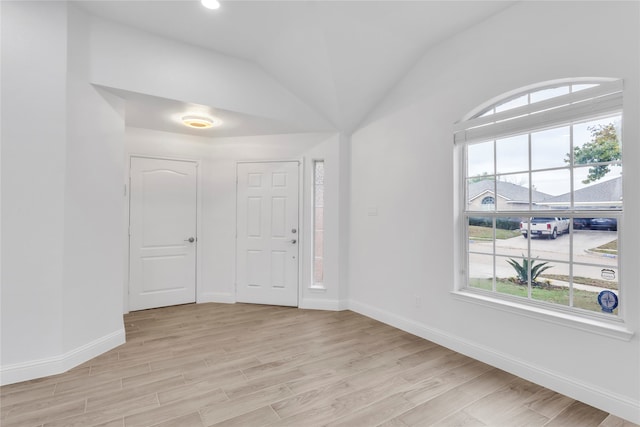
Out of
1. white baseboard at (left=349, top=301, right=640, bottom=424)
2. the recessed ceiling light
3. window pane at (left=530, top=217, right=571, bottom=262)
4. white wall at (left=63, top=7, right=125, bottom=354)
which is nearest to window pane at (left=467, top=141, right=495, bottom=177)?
window pane at (left=530, top=217, right=571, bottom=262)

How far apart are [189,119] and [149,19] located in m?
1.01

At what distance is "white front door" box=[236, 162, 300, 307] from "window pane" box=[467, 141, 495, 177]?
87.9 inches

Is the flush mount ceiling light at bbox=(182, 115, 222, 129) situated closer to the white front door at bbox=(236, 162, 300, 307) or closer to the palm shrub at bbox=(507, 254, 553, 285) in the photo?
the white front door at bbox=(236, 162, 300, 307)

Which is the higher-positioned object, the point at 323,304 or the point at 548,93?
the point at 548,93

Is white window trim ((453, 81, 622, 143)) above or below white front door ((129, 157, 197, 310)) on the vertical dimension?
above

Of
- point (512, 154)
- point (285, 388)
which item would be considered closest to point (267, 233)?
point (285, 388)

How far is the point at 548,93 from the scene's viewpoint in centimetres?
237

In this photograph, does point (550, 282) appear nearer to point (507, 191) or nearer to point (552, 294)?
point (552, 294)

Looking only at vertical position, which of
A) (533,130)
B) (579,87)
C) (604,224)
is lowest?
(604,224)

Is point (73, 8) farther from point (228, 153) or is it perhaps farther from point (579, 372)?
point (579, 372)

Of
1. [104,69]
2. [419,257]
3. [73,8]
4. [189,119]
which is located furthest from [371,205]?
[73,8]

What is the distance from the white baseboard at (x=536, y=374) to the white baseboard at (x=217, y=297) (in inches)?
91.9

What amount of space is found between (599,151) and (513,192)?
608 mm

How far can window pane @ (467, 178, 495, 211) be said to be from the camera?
276cm
